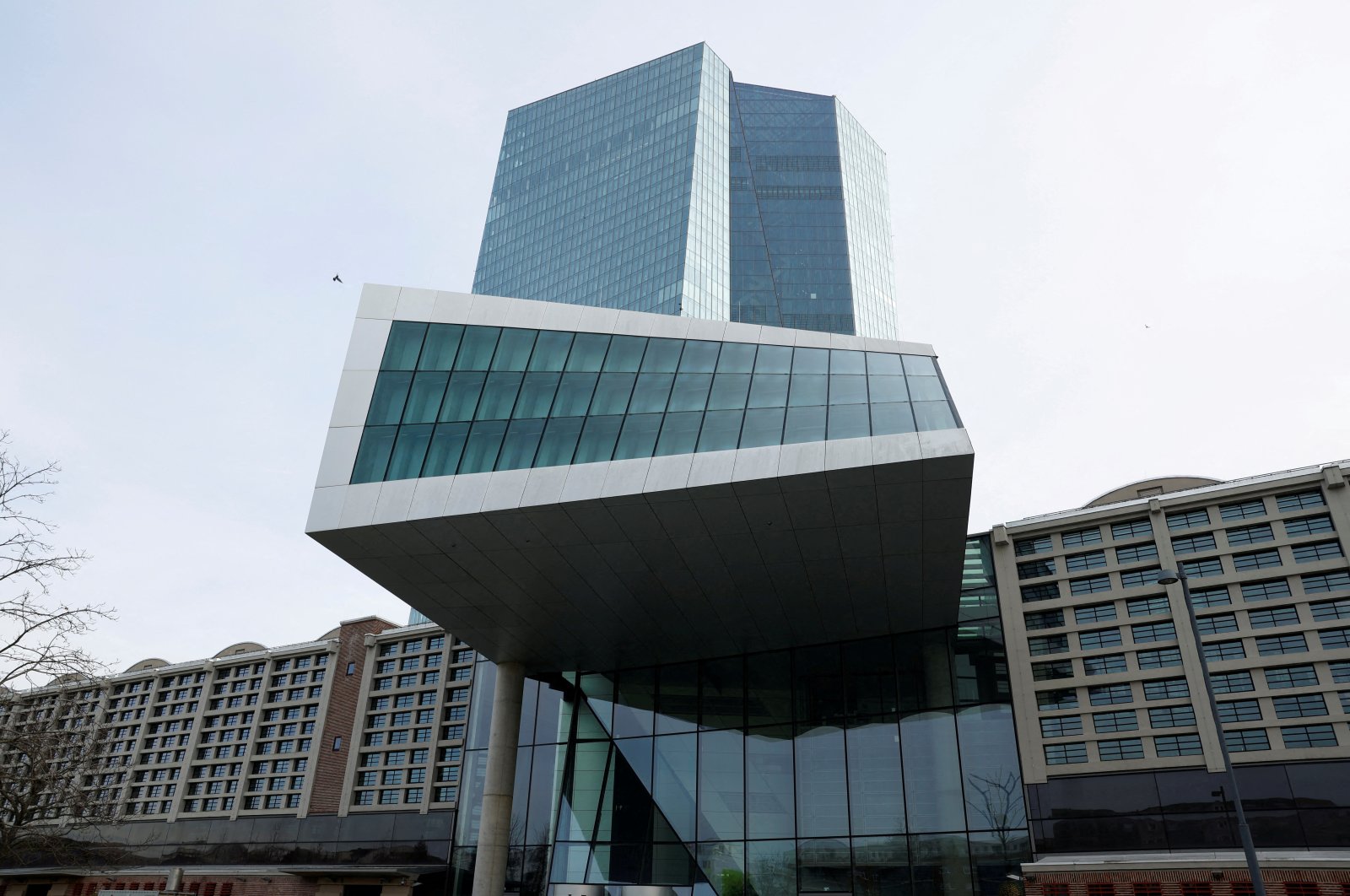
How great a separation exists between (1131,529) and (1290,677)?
6868 mm

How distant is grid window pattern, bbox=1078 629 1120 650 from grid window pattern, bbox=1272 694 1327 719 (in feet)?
16.2

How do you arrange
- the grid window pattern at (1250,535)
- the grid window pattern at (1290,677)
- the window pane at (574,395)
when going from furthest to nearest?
the grid window pattern at (1250,535), the grid window pattern at (1290,677), the window pane at (574,395)

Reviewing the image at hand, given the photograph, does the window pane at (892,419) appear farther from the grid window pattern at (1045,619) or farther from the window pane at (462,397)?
the grid window pattern at (1045,619)

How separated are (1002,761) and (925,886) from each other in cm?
488

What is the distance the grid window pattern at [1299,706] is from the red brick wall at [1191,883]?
4.94 metres

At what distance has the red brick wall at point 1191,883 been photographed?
26.3m

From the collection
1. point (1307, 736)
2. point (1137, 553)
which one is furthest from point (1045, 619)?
point (1307, 736)

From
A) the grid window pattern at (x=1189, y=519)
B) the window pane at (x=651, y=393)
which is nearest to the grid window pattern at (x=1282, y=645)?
the grid window pattern at (x=1189, y=519)

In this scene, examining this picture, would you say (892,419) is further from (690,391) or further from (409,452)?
(409,452)

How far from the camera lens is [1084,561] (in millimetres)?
34969

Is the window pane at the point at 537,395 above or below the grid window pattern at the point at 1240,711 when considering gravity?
above

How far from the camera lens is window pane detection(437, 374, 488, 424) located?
28.2m

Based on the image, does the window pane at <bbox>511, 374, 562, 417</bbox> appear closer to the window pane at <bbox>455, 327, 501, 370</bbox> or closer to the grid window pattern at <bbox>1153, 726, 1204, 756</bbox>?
the window pane at <bbox>455, 327, 501, 370</bbox>

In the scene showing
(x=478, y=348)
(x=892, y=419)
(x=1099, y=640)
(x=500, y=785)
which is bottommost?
(x=500, y=785)
